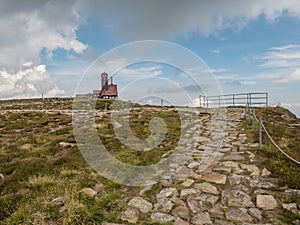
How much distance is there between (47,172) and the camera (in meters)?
7.18

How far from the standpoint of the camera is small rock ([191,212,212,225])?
15.4 feet

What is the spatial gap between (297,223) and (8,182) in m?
6.38

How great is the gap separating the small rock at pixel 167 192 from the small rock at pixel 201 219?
3.21 ft

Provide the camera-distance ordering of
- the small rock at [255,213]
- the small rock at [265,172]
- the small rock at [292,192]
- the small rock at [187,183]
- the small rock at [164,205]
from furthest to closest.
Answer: the small rock at [265,172] < the small rock at [187,183] < the small rock at [292,192] < the small rock at [164,205] < the small rock at [255,213]

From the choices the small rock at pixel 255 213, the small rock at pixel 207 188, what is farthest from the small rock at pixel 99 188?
the small rock at pixel 255 213

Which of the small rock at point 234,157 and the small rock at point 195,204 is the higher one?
the small rock at point 234,157

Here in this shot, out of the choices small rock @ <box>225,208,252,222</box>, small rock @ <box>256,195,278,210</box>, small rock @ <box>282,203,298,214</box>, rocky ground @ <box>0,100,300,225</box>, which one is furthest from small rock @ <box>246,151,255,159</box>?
small rock @ <box>225,208,252,222</box>

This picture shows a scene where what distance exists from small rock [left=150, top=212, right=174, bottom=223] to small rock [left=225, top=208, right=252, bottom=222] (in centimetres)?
103

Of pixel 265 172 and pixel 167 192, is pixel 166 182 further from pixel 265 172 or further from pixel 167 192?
pixel 265 172

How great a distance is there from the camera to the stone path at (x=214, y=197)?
190 inches

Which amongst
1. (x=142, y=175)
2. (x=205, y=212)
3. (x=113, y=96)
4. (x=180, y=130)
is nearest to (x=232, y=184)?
(x=205, y=212)

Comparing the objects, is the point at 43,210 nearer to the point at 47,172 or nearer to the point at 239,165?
the point at 47,172

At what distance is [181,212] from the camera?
5.07 meters

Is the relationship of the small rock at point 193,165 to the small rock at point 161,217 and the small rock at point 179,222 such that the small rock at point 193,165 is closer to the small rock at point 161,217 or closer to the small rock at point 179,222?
the small rock at point 161,217
